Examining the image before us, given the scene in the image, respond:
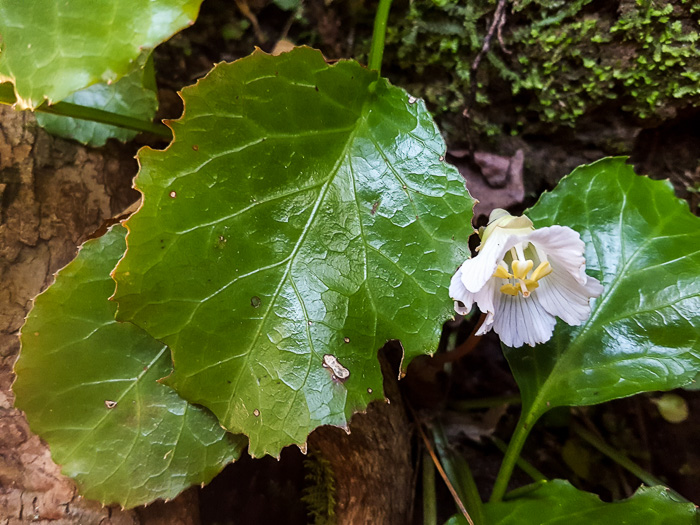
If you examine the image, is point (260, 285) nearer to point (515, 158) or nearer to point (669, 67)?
point (515, 158)

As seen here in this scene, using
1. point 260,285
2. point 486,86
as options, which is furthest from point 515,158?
point 260,285

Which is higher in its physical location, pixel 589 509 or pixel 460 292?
pixel 460 292

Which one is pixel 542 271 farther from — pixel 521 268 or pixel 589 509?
pixel 589 509

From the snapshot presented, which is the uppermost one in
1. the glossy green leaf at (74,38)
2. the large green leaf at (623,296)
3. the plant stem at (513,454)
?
the glossy green leaf at (74,38)

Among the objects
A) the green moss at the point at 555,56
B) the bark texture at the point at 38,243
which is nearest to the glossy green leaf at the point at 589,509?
the bark texture at the point at 38,243

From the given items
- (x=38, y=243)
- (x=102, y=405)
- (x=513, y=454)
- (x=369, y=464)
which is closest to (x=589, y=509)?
(x=513, y=454)

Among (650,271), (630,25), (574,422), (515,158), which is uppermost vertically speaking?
(630,25)

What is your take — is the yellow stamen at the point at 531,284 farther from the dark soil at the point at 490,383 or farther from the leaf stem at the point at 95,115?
the leaf stem at the point at 95,115
